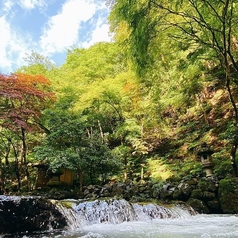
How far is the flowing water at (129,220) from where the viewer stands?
4.15 m

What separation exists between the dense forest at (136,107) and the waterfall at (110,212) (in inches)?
101

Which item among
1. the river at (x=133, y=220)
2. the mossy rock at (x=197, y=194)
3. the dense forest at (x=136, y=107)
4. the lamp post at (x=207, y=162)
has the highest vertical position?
the dense forest at (x=136, y=107)

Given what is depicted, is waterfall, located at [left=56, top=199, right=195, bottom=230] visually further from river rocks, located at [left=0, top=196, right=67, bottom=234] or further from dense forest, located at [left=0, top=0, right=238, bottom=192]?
dense forest, located at [left=0, top=0, right=238, bottom=192]

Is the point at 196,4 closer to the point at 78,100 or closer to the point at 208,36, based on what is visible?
the point at 208,36

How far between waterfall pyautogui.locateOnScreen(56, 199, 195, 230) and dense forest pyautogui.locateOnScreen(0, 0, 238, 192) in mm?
2553

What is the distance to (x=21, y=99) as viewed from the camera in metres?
9.73

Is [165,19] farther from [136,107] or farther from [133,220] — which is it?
[136,107]

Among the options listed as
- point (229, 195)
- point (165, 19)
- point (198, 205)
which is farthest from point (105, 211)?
point (165, 19)

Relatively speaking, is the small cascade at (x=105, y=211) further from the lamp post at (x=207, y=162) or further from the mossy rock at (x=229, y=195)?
the lamp post at (x=207, y=162)

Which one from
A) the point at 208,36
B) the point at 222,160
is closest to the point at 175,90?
the point at 222,160

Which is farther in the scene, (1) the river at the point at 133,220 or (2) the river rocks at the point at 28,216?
(2) the river rocks at the point at 28,216

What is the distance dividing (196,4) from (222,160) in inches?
220

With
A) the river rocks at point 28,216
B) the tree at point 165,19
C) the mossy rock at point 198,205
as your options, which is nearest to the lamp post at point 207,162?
the tree at point 165,19

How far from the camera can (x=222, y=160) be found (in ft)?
28.7
